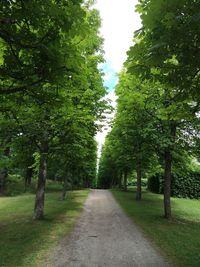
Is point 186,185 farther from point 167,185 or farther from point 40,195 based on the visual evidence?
point 40,195

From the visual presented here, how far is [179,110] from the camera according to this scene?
742 cm

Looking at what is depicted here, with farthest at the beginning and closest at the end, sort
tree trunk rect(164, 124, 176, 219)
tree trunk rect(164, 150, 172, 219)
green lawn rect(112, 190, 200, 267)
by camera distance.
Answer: tree trunk rect(164, 150, 172, 219) < tree trunk rect(164, 124, 176, 219) < green lawn rect(112, 190, 200, 267)

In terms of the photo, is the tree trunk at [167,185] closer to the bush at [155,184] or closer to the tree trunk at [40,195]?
the tree trunk at [40,195]

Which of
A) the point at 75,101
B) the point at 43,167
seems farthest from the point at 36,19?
the point at 43,167

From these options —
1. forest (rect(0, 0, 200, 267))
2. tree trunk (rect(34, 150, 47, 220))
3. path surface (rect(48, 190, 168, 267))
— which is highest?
forest (rect(0, 0, 200, 267))

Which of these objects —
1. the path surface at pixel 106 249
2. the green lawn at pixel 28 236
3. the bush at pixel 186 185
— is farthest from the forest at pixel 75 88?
the bush at pixel 186 185

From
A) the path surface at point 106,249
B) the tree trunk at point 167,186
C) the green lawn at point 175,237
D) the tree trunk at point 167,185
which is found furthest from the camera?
the tree trunk at point 167,186

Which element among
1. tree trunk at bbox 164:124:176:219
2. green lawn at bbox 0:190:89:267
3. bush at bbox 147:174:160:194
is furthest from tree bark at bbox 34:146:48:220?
bush at bbox 147:174:160:194

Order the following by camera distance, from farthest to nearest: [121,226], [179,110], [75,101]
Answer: [75,101], [121,226], [179,110]

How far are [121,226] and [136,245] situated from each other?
12.2 ft

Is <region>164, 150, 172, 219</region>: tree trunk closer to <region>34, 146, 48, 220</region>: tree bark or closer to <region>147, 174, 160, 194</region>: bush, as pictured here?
<region>34, 146, 48, 220</region>: tree bark

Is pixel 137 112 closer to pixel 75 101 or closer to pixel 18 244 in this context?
pixel 75 101

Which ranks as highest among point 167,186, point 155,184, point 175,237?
point 155,184

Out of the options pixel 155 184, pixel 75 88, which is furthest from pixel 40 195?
pixel 155 184
